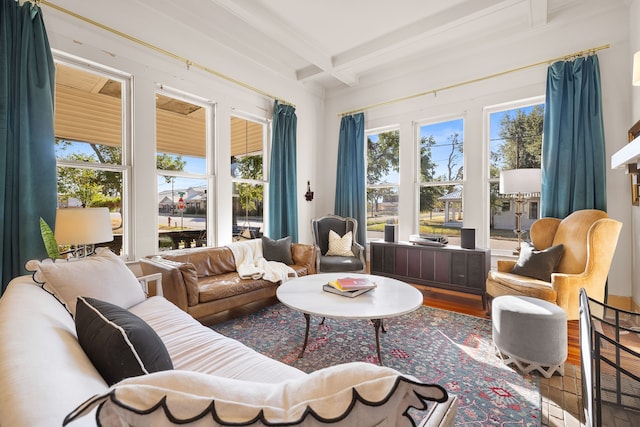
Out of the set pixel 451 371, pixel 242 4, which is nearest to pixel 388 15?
pixel 242 4

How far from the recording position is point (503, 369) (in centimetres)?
202

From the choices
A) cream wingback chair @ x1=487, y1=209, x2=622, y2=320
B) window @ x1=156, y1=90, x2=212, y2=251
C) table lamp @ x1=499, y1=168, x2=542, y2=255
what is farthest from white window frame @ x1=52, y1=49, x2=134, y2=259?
A: table lamp @ x1=499, y1=168, x2=542, y2=255

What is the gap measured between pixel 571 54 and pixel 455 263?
8.55ft

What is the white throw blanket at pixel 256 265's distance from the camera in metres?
3.11

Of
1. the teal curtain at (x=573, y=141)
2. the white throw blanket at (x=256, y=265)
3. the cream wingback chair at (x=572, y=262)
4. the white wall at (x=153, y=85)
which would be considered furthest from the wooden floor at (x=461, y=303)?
the white wall at (x=153, y=85)

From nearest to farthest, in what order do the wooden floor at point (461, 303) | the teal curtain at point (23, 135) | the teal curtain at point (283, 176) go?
A: the teal curtain at point (23, 135) → the wooden floor at point (461, 303) → the teal curtain at point (283, 176)

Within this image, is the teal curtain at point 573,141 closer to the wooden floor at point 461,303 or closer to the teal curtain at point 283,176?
the wooden floor at point 461,303

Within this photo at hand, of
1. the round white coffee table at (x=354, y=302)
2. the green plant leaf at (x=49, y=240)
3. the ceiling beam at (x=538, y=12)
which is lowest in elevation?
the round white coffee table at (x=354, y=302)

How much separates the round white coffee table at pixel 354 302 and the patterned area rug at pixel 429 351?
0.61 ft

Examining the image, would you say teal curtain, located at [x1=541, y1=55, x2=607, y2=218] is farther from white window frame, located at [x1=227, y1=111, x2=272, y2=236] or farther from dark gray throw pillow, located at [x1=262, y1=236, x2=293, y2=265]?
white window frame, located at [x1=227, y1=111, x2=272, y2=236]

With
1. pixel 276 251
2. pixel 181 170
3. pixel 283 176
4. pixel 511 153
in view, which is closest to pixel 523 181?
pixel 511 153

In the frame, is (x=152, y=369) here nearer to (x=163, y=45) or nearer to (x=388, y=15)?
(x=163, y=45)

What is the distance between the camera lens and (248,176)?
14.0 feet

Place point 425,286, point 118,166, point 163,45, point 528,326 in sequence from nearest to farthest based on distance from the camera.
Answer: point 528,326 < point 118,166 < point 163,45 < point 425,286
